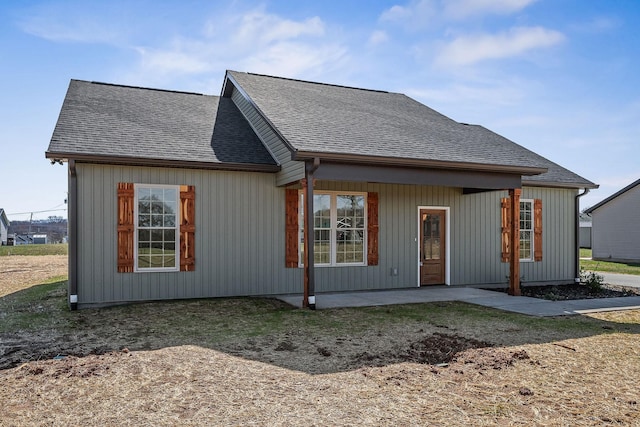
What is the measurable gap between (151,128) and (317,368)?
6.92 metres

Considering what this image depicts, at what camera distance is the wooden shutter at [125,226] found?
8.66 m

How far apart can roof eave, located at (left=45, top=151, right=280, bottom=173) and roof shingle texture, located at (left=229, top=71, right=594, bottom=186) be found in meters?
1.04

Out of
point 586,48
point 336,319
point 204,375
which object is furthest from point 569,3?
point 204,375

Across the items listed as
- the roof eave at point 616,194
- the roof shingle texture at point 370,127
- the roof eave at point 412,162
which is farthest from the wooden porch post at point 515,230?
the roof eave at point 616,194

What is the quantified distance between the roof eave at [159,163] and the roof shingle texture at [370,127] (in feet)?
3.42

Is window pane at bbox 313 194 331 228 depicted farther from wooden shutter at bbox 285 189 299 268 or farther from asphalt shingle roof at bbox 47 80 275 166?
asphalt shingle roof at bbox 47 80 275 166

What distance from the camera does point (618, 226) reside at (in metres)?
24.1

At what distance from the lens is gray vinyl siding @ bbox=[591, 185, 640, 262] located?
912 inches

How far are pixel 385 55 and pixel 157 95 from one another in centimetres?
575

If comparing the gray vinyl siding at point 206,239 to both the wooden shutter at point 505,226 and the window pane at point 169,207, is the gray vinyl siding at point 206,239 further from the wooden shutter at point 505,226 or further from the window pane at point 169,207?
the wooden shutter at point 505,226

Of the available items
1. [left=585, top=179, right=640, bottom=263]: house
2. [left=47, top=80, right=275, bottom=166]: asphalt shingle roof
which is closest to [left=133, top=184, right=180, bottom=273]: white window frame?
[left=47, top=80, right=275, bottom=166]: asphalt shingle roof

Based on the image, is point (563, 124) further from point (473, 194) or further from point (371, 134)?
point (371, 134)

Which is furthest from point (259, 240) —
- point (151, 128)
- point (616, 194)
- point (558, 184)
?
point (616, 194)

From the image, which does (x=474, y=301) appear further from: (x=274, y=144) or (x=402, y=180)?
(x=274, y=144)
